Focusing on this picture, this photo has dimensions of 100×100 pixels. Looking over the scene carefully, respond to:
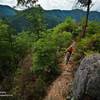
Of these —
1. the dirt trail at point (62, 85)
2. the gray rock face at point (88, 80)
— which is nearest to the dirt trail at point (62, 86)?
the dirt trail at point (62, 85)

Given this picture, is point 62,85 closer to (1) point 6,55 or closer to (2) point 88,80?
(2) point 88,80

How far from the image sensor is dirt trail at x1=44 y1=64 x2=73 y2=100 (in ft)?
80.8

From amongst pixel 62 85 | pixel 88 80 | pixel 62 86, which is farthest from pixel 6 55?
pixel 88 80

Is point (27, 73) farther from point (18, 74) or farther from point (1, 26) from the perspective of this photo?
point (1, 26)

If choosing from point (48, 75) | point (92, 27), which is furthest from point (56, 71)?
point (92, 27)

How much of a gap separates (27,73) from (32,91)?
2784mm

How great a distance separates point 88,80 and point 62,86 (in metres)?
5.29

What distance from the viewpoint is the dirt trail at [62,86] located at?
2464cm

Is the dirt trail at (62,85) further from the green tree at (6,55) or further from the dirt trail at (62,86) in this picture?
the green tree at (6,55)

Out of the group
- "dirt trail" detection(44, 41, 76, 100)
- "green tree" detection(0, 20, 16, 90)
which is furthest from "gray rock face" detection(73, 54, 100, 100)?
"green tree" detection(0, 20, 16, 90)

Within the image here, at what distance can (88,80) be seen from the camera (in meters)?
20.3

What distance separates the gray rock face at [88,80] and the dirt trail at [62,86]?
3.15 m

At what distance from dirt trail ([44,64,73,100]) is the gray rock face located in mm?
3145

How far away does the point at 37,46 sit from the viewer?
2806cm
